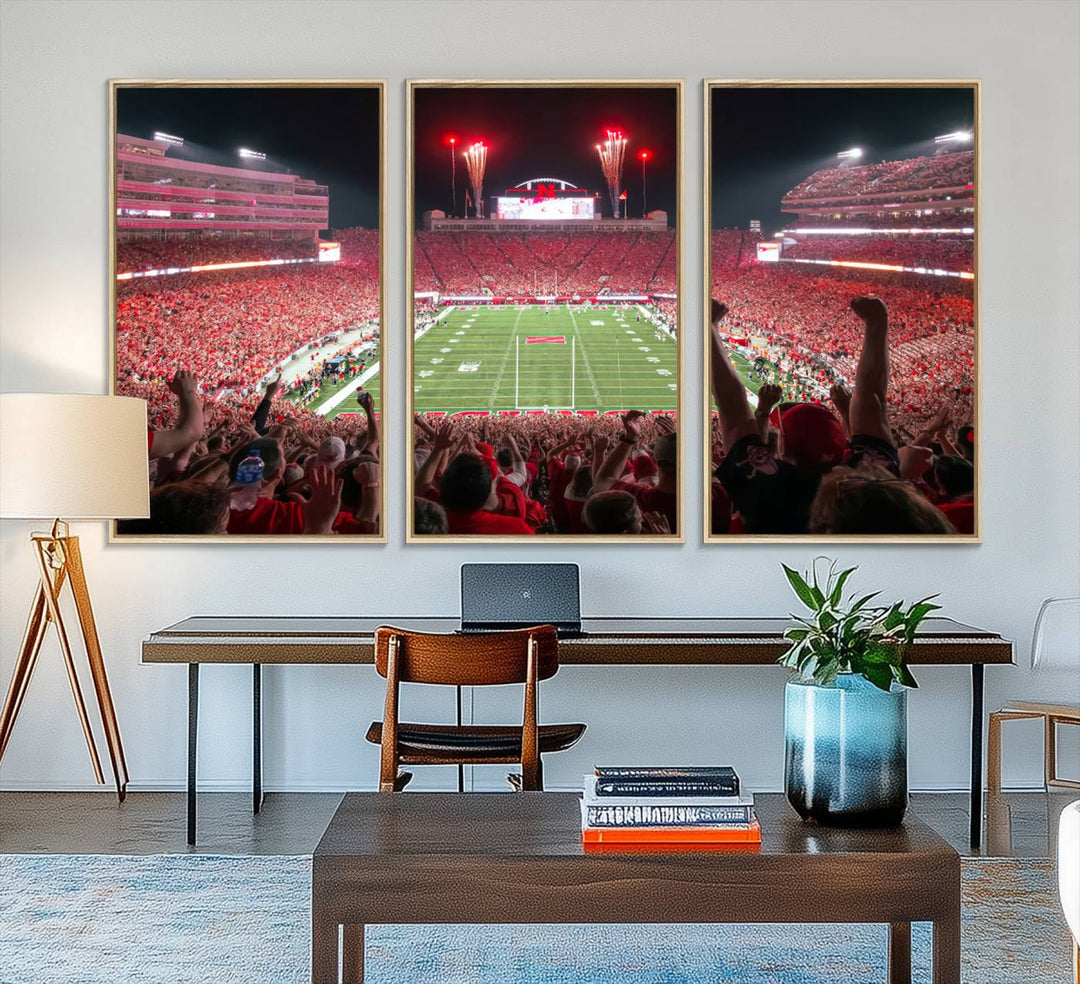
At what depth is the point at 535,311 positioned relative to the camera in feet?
15.1

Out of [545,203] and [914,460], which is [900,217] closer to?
[914,460]

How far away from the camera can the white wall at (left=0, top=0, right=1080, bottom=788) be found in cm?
455

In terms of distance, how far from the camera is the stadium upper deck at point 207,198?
4570 millimetres

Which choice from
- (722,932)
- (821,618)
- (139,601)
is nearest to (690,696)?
(722,932)

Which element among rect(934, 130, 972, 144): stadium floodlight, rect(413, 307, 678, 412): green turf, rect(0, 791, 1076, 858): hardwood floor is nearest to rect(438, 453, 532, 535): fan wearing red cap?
rect(413, 307, 678, 412): green turf

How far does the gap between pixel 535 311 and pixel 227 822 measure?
211 centimetres

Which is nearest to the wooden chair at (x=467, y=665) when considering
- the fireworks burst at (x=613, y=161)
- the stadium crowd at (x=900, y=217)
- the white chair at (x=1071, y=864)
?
the white chair at (x=1071, y=864)

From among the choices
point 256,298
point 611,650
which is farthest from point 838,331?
point 256,298

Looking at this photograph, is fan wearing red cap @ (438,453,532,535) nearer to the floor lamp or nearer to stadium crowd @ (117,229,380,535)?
stadium crowd @ (117,229,380,535)

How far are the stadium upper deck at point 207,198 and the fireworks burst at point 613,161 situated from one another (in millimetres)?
1044

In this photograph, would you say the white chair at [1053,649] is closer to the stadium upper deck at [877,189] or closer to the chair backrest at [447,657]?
the stadium upper deck at [877,189]

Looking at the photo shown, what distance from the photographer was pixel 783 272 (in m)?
4.58

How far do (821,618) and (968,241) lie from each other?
2803 millimetres

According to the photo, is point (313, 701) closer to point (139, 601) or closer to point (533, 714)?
point (139, 601)
